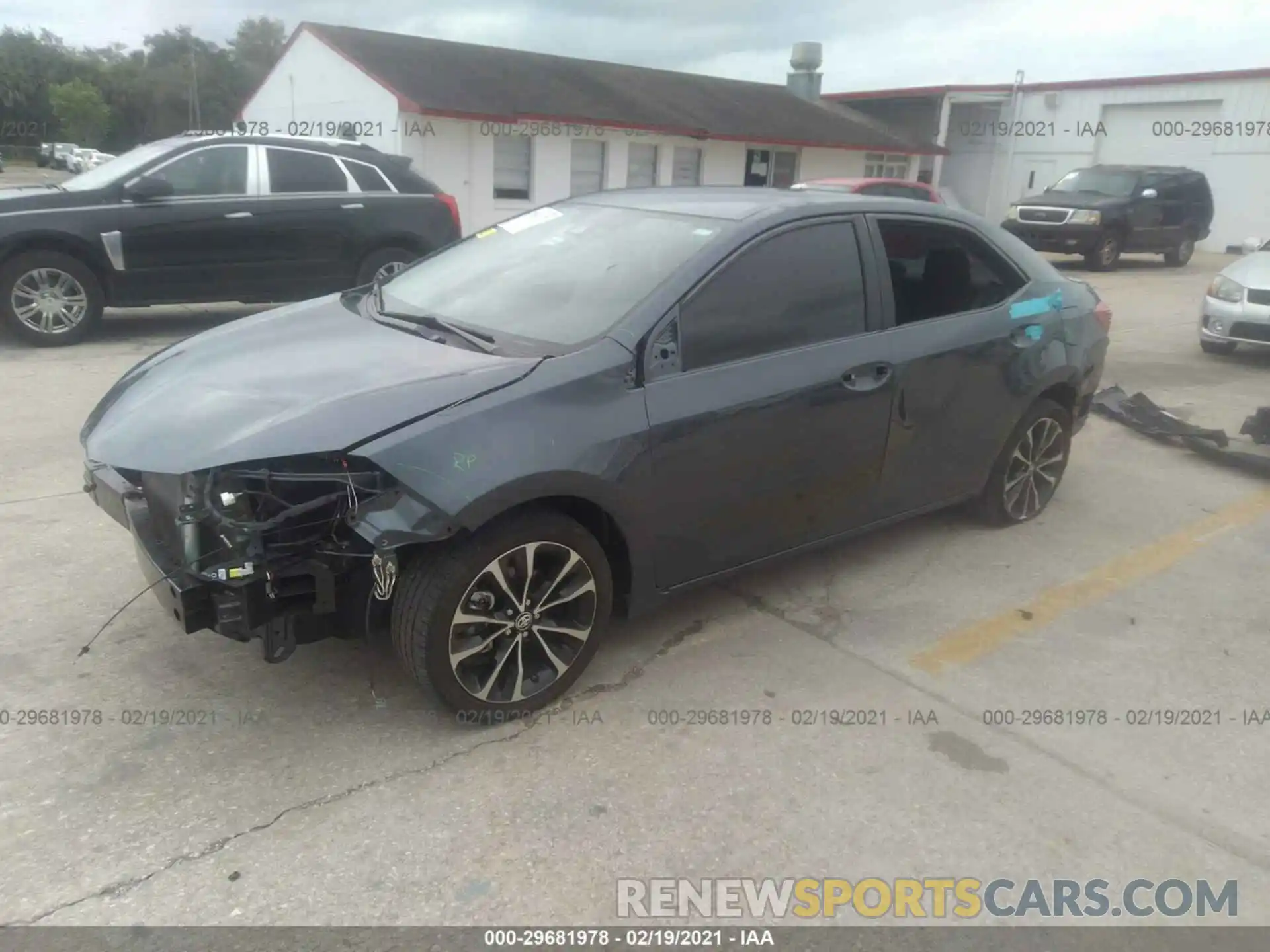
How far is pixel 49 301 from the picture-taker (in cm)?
800

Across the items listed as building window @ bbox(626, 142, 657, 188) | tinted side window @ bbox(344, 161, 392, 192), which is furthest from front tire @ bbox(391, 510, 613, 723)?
building window @ bbox(626, 142, 657, 188)

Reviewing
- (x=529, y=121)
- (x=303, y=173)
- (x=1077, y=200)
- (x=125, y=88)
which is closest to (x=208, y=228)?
(x=303, y=173)

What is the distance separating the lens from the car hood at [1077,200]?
57.7ft

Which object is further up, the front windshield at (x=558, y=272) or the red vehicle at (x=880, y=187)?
the red vehicle at (x=880, y=187)

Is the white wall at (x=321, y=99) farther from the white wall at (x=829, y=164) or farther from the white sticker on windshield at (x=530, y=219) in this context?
the white sticker on windshield at (x=530, y=219)

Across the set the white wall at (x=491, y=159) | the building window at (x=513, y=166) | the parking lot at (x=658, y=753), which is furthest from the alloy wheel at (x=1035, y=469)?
the building window at (x=513, y=166)

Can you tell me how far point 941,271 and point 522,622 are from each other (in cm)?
251

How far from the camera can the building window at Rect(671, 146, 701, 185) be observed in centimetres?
2192

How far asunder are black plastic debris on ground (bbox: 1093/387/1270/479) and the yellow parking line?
23.6 inches

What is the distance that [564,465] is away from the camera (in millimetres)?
3020

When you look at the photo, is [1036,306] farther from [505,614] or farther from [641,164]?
[641,164]

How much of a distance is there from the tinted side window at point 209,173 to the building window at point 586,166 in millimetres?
12076

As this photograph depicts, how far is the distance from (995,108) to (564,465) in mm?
30666

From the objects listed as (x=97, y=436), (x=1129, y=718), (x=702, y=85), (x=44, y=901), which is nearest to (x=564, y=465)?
(x=97, y=436)
